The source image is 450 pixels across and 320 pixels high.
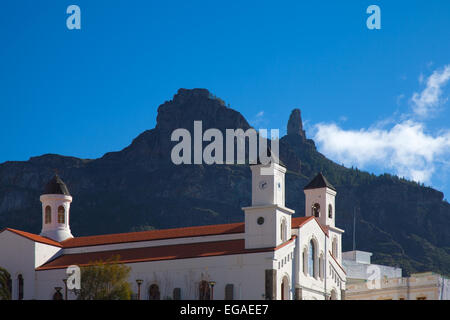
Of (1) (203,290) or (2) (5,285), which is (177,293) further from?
(2) (5,285)

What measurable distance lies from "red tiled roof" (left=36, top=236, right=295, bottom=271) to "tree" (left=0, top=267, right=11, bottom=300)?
308cm

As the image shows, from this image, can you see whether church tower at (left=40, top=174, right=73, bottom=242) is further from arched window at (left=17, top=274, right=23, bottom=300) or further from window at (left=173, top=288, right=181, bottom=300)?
window at (left=173, top=288, right=181, bottom=300)

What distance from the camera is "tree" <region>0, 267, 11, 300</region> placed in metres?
71.8

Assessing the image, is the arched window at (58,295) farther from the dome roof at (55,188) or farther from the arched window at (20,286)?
the dome roof at (55,188)

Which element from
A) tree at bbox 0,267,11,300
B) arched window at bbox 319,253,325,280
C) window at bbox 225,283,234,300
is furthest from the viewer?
arched window at bbox 319,253,325,280

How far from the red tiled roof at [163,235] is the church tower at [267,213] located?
4554mm

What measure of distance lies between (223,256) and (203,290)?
3.44 metres

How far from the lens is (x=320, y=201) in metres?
83.7

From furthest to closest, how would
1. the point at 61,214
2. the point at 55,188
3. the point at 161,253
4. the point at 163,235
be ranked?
the point at 55,188, the point at 61,214, the point at 163,235, the point at 161,253

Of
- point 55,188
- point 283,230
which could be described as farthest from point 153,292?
point 55,188

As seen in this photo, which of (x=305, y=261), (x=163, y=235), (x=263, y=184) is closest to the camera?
(x=263, y=184)

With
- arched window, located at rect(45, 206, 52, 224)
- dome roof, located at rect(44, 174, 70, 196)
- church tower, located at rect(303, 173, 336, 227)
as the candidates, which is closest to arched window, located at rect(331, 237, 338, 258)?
church tower, located at rect(303, 173, 336, 227)

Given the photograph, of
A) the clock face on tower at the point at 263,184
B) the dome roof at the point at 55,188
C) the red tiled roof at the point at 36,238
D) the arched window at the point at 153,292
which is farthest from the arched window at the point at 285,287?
the dome roof at the point at 55,188

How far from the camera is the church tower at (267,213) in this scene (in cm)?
6806
